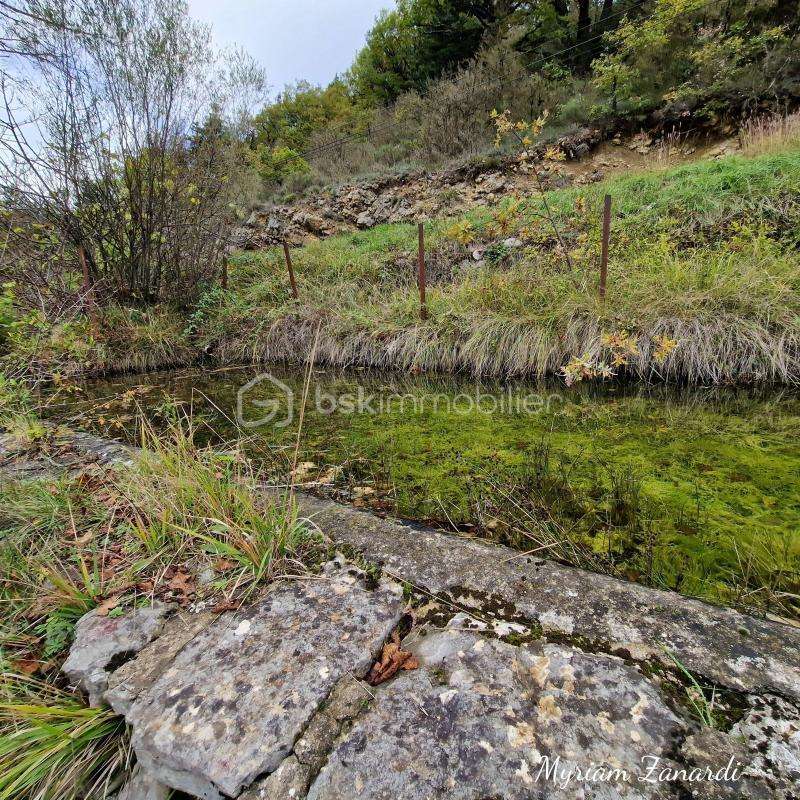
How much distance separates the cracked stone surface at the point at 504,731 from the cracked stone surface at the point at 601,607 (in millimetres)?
121

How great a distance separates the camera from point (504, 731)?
2.37 feet

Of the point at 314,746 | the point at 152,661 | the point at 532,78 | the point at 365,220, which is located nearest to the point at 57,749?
the point at 152,661

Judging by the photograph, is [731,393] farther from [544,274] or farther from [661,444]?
[544,274]

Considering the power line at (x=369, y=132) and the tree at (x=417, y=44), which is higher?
the tree at (x=417, y=44)

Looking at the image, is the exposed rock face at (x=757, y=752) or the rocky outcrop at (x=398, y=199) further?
the rocky outcrop at (x=398, y=199)

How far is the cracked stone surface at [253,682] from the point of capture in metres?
0.75

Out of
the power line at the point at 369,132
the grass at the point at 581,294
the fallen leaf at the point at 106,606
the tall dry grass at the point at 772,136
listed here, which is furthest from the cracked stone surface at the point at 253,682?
the power line at the point at 369,132

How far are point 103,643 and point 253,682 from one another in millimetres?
514

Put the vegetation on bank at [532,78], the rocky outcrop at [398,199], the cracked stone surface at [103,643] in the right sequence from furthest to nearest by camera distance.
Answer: the rocky outcrop at [398,199], the vegetation on bank at [532,78], the cracked stone surface at [103,643]

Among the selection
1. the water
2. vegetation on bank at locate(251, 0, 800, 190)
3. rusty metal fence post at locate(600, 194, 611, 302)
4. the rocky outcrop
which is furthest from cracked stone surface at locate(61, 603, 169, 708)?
vegetation on bank at locate(251, 0, 800, 190)

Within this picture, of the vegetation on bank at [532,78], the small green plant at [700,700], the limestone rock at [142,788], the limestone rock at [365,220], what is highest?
the vegetation on bank at [532,78]

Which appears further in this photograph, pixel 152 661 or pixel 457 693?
pixel 152 661

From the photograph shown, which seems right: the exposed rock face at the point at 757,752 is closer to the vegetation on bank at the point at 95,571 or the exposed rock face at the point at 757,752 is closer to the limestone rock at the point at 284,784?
the limestone rock at the point at 284,784

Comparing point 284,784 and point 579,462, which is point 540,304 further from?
point 284,784
